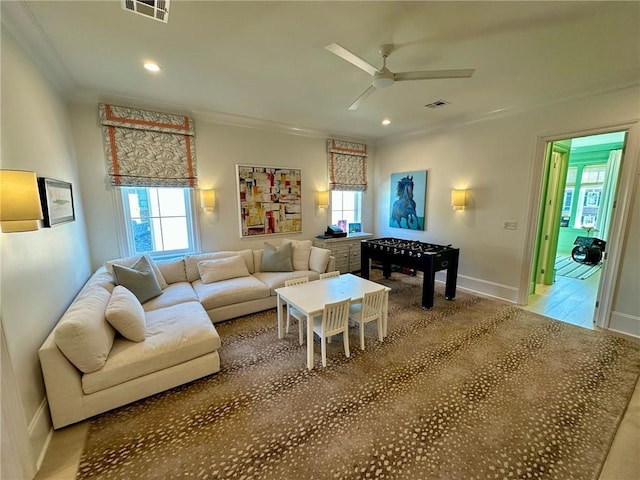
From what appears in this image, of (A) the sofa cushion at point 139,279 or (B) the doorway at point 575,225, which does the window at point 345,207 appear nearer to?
(B) the doorway at point 575,225

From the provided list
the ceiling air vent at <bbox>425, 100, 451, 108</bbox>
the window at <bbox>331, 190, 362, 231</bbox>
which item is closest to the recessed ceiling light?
the ceiling air vent at <bbox>425, 100, 451, 108</bbox>

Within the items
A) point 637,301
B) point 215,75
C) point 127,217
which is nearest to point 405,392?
point 637,301

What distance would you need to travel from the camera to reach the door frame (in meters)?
2.89

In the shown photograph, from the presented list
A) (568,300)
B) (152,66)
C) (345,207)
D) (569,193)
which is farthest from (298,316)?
(569,193)

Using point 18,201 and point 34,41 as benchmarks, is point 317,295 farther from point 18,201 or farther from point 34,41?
point 34,41

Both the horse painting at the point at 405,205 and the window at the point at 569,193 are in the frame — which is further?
the window at the point at 569,193

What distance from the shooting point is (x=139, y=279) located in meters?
3.02

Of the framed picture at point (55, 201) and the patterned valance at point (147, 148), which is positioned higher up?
the patterned valance at point (147, 148)

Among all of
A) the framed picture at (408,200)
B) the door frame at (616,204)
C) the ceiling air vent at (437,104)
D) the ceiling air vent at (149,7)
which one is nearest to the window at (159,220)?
the ceiling air vent at (149,7)

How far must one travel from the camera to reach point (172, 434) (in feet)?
5.95

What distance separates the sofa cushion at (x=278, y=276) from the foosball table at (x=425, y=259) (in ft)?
3.66

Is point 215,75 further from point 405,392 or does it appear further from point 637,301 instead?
point 637,301

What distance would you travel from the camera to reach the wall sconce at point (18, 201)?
1.44 meters

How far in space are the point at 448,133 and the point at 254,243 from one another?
384 cm
